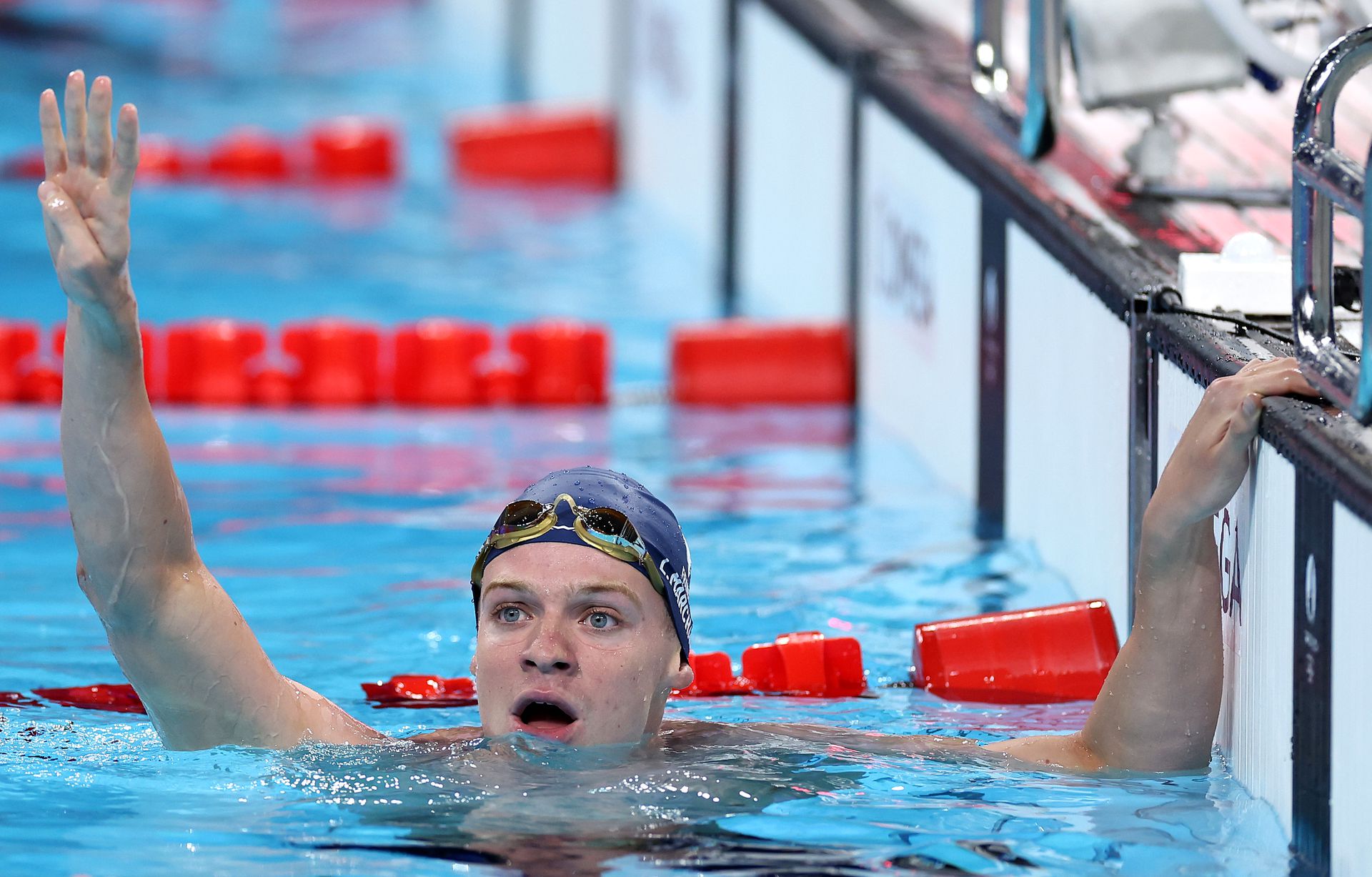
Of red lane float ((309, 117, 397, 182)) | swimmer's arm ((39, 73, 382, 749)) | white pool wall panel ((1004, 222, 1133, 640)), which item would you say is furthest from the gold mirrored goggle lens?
red lane float ((309, 117, 397, 182))

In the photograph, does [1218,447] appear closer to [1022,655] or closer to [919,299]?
[1022,655]

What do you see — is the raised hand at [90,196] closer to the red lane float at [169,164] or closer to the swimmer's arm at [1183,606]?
the swimmer's arm at [1183,606]

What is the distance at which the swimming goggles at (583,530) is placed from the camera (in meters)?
3.33

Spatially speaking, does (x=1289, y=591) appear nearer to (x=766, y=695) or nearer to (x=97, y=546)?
(x=766, y=695)

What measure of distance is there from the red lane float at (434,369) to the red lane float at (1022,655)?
11.3 feet

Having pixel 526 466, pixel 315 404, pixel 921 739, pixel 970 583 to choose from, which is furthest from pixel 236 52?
pixel 921 739

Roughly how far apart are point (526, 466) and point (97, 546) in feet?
11.8

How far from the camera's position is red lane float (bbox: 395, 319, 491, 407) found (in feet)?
24.9

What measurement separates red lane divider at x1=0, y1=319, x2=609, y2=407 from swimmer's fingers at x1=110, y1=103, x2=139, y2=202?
4712 millimetres

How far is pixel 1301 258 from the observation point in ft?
11.0

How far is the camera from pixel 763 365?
767 cm

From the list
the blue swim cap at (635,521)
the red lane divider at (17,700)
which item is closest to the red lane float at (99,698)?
the red lane divider at (17,700)

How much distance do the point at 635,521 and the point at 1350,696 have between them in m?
1.06

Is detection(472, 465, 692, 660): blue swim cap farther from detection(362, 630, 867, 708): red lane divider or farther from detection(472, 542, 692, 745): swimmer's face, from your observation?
detection(362, 630, 867, 708): red lane divider
